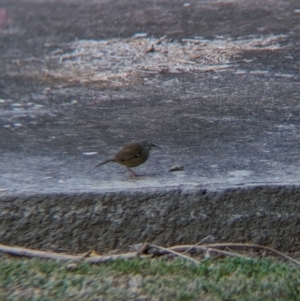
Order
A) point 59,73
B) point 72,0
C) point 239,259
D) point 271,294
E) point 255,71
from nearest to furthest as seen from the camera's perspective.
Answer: point 271,294
point 239,259
point 255,71
point 59,73
point 72,0

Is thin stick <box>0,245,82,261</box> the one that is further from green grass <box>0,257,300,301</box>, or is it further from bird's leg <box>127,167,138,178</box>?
bird's leg <box>127,167,138,178</box>

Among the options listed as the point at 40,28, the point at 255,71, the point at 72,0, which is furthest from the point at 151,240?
the point at 72,0

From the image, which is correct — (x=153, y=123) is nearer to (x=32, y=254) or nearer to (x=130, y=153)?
(x=130, y=153)

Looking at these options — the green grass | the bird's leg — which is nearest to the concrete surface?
the bird's leg

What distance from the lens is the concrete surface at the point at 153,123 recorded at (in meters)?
3.37

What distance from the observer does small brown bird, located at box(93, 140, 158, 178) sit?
367 cm

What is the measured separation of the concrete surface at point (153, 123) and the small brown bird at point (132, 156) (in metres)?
0.05

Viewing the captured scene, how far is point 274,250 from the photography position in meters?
3.41

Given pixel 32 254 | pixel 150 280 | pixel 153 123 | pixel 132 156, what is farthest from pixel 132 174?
pixel 153 123

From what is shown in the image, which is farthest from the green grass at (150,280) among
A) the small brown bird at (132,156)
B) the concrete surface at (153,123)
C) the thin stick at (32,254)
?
the small brown bird at (132,156)

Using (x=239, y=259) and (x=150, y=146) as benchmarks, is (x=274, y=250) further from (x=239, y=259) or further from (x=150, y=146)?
(x=150, y=146)

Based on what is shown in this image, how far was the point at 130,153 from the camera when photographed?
368 centimetres

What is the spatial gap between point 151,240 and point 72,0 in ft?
19.5

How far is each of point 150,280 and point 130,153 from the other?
0.85 m
